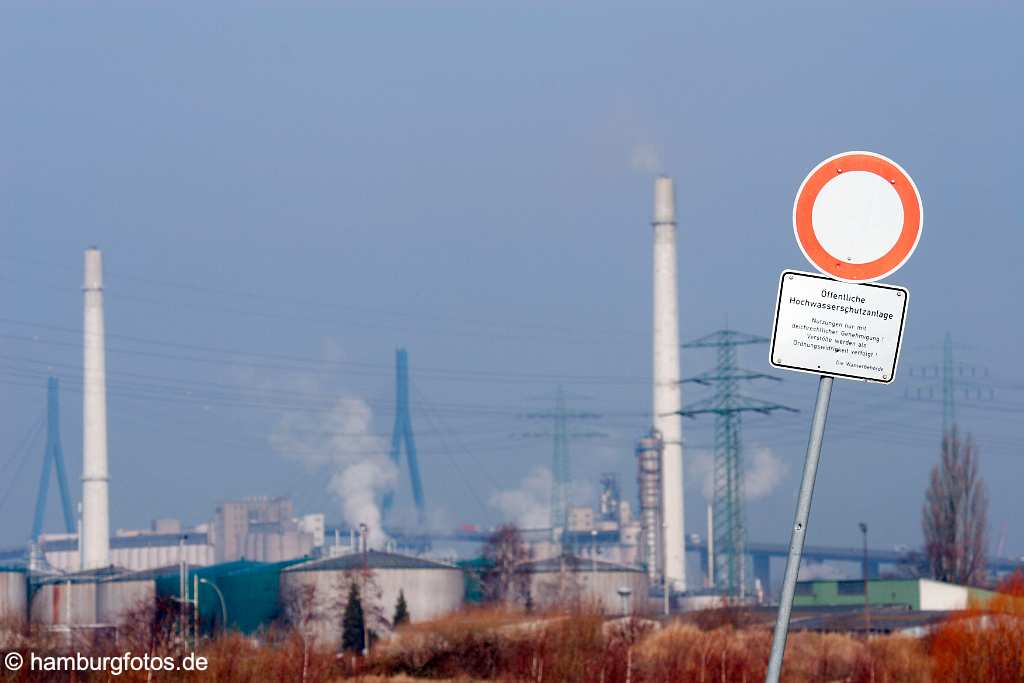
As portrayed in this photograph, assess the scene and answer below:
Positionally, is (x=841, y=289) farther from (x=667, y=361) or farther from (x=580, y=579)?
(x=667, y=361)

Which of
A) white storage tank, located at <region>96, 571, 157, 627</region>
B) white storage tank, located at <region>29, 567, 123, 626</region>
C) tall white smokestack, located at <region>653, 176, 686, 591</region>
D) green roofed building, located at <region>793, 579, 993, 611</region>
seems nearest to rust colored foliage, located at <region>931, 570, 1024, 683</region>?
green roofed building, located at <region>793, 579, 993, 611</region>

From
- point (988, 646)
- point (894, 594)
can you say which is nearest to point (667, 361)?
point (894, 594)

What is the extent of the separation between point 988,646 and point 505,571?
159 ft

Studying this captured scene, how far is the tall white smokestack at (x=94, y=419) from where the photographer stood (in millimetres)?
64562

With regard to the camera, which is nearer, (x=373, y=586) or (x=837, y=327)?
(x=837, y=327)

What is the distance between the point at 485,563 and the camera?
6575 centimetres

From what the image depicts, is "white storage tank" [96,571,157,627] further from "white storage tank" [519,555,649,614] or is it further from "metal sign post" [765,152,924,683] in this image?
"metal sign post" [765,152,924,683]

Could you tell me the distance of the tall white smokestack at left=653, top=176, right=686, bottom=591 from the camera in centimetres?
6856

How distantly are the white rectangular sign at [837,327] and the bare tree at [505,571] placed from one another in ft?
189

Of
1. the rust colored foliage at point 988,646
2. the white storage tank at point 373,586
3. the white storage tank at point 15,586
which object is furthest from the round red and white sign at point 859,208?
the white storage tank at point 15,586

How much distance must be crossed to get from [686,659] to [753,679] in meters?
2.75

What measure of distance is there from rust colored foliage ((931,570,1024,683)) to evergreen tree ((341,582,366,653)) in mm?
25901

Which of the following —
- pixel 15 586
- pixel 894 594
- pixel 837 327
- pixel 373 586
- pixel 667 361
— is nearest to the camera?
pixel 837 327

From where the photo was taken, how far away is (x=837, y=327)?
361 cm
